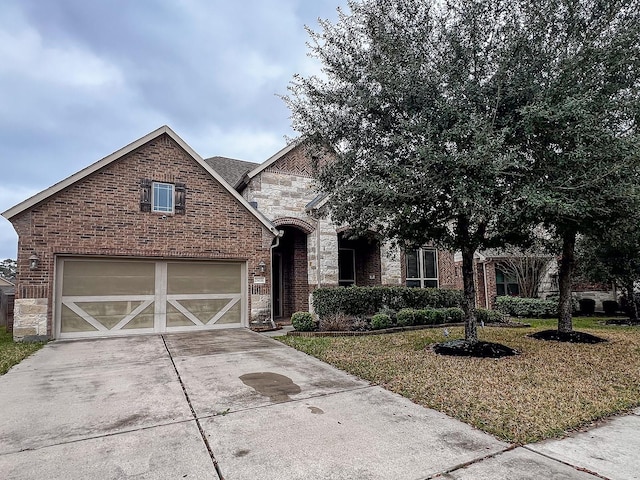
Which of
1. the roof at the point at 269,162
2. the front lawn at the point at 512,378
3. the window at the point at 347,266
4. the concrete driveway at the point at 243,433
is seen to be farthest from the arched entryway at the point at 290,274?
the concrete driveway at the point at 243,433

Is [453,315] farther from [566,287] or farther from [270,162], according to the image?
[270,162]

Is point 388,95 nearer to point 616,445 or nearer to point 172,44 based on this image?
point 616,445

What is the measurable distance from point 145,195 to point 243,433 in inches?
340

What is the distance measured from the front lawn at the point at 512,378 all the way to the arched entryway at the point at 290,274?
16.4 feet

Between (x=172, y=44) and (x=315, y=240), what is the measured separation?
8411 mm

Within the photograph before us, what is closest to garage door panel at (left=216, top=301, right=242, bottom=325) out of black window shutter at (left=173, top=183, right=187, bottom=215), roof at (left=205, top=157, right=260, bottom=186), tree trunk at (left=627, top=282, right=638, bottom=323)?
black window shutter at (left=173, top=183, right=187, bottom=215)

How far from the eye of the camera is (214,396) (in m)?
4.82

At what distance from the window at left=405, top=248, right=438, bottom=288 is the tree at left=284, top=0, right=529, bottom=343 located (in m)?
8.11

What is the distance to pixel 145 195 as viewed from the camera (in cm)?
1050

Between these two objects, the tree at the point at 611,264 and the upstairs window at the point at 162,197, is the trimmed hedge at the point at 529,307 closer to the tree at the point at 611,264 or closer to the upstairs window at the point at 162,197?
the tree at the point at 611,264

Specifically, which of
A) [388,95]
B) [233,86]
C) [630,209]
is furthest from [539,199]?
[233,86]

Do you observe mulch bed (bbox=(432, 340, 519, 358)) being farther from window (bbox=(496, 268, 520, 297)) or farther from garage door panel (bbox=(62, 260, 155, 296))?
window (bbox=(496, 268, 520, 297))

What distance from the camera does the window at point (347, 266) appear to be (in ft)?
52.3

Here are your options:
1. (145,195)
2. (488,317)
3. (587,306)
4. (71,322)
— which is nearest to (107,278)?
(71,322)
